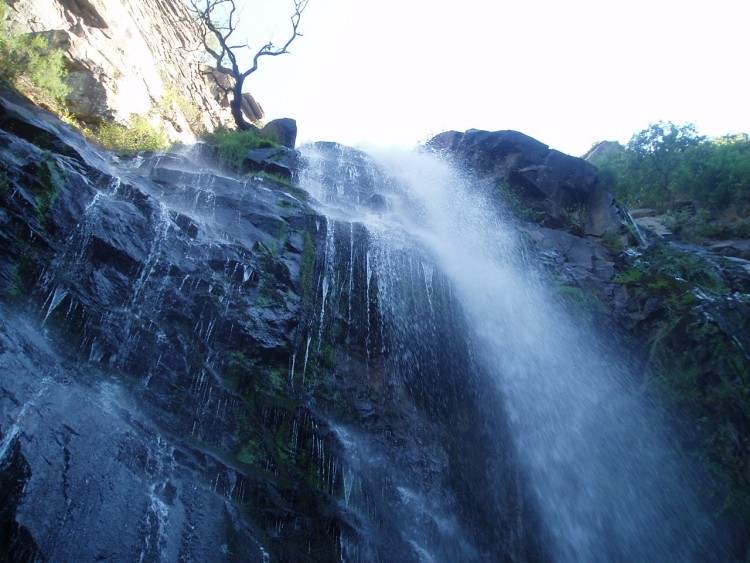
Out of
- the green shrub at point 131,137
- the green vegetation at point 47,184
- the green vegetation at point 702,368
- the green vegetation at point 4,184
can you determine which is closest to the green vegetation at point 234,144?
the green shrub at point 131,137

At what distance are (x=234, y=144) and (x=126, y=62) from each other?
379 centimetres

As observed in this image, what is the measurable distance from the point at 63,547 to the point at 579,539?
8.09 meters

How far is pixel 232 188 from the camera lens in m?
11.0

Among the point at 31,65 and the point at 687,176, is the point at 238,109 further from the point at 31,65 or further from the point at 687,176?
the point at 687,176

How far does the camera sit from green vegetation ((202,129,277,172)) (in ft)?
46.5

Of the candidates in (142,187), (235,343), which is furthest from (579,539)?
(142,187)

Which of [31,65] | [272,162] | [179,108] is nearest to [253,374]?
[272,162]

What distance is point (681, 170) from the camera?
1744cm

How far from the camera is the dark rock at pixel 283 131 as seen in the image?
17.9 metres

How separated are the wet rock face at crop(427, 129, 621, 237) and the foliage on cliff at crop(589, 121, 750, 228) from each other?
1557 millimetres

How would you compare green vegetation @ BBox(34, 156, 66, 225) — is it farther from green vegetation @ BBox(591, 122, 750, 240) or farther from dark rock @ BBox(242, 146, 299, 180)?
green vegetation @ BBox(591, 122, 750, 240)

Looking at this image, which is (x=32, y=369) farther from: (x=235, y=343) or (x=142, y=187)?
(x=142, y=187)

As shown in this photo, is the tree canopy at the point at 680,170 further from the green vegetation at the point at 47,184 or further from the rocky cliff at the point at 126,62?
the green vegetation at the point at 47,184

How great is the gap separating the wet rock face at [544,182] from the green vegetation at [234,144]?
27.2 ft
